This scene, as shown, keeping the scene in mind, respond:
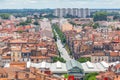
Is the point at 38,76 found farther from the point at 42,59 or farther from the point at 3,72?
the point at 42,59

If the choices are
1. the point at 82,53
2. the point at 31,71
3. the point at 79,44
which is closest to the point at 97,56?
the point at 82,53

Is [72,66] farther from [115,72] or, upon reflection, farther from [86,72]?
[115,72]

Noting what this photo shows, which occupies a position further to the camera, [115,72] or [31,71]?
[115,72]

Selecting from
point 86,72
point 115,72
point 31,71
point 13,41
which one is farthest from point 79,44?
point 31,71

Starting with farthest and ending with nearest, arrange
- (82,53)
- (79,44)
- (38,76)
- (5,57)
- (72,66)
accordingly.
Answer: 1. (79,44)
2. (82,53)
3. (5,57)
4. (72,66)
5. (38,76)

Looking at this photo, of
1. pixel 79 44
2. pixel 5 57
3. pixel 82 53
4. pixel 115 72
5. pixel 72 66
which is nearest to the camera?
pixel 115 72

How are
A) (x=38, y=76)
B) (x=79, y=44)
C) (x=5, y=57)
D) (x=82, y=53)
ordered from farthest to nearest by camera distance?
(x=79, y=44) → (x=82, y=53) → (x=5, y=57) → (x=38, y=76)

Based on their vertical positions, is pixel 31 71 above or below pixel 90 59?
above

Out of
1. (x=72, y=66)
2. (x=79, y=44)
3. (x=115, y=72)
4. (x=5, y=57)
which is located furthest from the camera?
(x=79, y=44)

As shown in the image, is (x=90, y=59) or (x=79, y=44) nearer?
(x=90, y=59)
